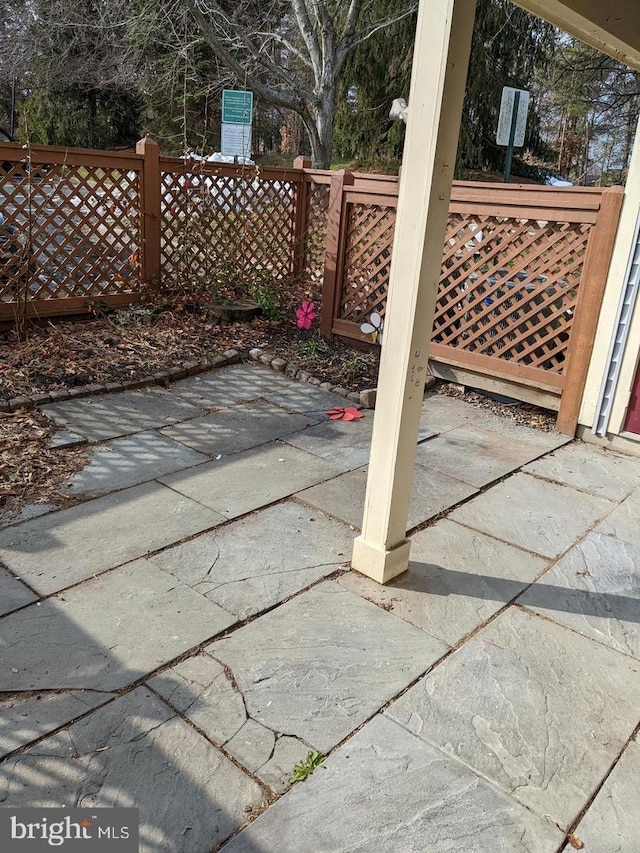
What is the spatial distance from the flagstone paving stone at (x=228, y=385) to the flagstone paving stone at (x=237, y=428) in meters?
0.15

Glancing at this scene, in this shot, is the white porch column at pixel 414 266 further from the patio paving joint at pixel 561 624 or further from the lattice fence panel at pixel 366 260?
the lattice fence panel at pixel 366 260

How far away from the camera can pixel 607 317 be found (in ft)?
12.8

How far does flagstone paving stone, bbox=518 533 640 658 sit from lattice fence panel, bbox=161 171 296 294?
14.0ft

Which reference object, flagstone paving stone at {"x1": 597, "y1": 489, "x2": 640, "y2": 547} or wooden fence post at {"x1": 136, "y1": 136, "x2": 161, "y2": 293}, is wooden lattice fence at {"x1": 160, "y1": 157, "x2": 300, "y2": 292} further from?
flagstone paving stone at {"x1": 597, "y1": 489, "x2": 640, "y2": 547}

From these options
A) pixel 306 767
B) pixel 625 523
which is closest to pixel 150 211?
pixel 625 523

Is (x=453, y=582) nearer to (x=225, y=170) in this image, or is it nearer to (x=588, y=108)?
(x=225, y=170)

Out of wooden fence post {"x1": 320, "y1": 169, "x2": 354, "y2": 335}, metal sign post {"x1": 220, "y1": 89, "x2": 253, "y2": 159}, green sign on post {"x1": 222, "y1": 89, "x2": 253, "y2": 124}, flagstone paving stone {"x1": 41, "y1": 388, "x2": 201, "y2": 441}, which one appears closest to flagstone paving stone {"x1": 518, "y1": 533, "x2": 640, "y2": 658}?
flagstone paving stone {"x1": 41, "y1": 388, "x2": 201, "y2": 441}

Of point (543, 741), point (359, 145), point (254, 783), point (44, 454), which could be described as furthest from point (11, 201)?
point (359, 145)

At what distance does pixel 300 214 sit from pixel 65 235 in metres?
2.35

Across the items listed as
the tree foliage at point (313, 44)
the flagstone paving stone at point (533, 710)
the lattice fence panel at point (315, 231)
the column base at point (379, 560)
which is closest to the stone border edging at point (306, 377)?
the lattice fence panel at point (315, 231)

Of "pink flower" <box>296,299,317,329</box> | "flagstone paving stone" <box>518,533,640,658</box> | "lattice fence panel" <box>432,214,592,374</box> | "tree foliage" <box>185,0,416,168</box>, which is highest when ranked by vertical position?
"tree foliage" <box>185,0,416,168</box>

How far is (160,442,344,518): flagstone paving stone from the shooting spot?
3.12 metres

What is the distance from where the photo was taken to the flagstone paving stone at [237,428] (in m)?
3.76

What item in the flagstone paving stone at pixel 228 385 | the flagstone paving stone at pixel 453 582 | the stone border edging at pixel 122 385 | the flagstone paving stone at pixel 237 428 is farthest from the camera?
the flagstone paving stone at pixel 228 385
